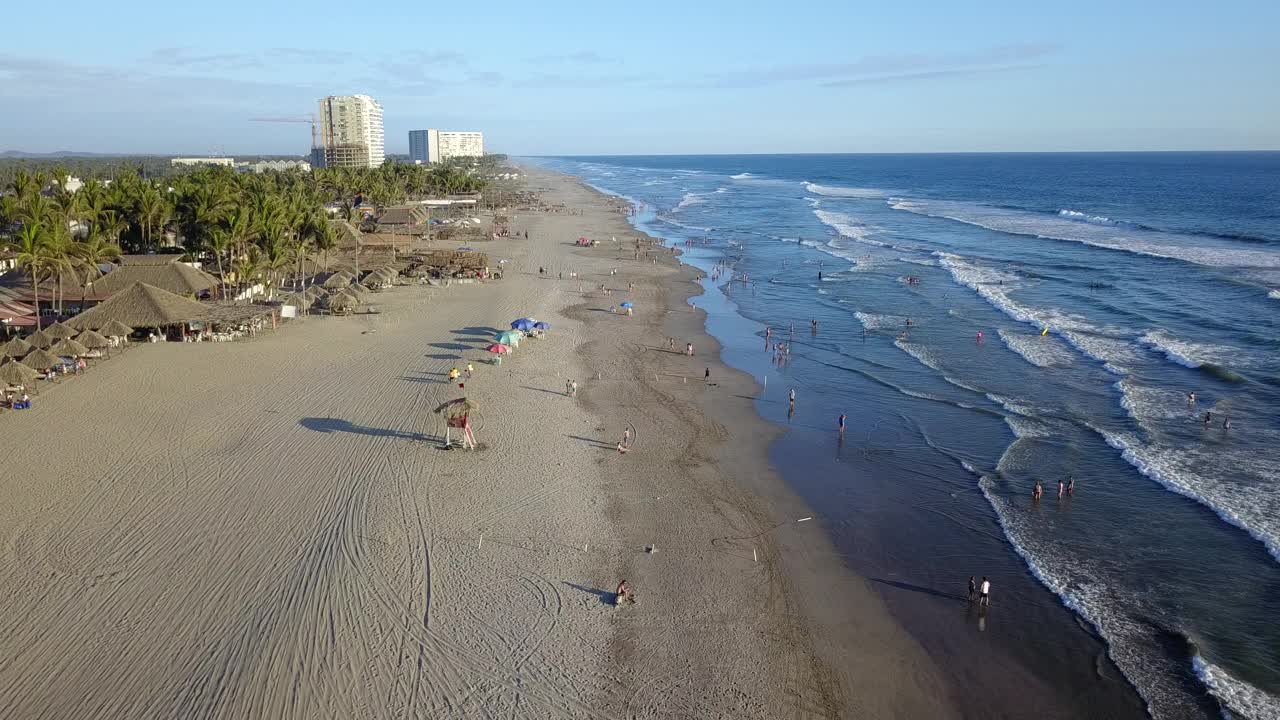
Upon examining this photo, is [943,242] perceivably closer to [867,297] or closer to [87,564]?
[867,297]

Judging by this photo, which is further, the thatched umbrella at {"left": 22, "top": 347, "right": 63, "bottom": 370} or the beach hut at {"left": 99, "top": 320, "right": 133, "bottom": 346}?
the beach hut at {"left": 99, "top": 320, "right": 133, "bottom": 346}

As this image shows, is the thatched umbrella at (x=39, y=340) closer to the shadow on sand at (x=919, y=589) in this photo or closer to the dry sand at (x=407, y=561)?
the dry sand at (x=407, y=561)

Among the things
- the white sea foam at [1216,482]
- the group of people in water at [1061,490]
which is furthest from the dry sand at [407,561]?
the white sea foam at [1216,482]

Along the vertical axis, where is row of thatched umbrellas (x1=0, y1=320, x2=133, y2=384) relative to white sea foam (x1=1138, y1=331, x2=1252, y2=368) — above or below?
above

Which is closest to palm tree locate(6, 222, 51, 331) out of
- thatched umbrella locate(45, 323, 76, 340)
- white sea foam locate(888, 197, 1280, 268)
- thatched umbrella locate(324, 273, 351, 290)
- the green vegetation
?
the green vegetation

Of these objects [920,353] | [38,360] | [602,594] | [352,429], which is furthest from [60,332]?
[920,353]

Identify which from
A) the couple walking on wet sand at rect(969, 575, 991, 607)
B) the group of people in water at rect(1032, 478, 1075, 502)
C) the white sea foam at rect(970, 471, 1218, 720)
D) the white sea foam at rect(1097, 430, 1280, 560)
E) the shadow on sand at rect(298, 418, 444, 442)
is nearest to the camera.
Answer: the white sea foam at rect(970, 471, 1218, 720)

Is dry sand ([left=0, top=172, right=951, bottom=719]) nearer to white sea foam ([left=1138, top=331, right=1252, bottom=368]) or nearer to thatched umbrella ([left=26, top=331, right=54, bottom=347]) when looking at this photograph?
thatched umbrella ([left=26, top=331, right=54, bottom=347])
